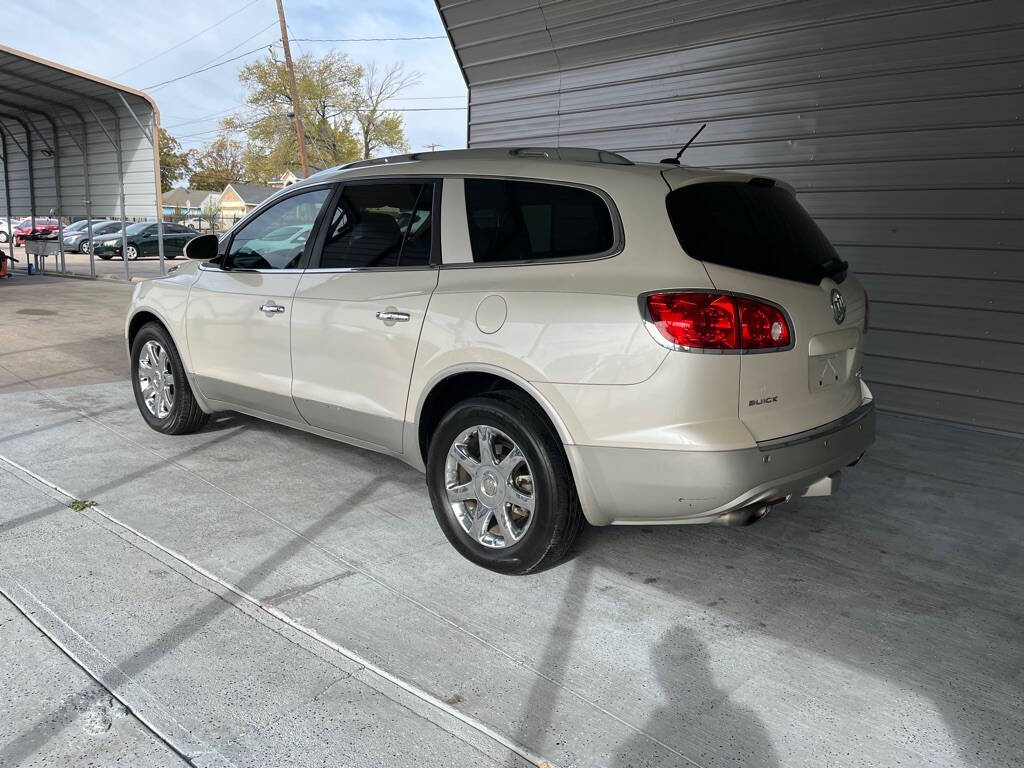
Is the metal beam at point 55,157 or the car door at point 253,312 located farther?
the metal beam at point 55,157

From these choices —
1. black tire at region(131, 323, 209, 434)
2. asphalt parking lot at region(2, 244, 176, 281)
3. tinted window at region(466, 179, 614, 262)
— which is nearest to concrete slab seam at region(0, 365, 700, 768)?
black tire at region(131, 323, 209, 434)

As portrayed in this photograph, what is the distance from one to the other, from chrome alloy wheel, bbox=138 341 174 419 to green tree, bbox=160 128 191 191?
266 feet

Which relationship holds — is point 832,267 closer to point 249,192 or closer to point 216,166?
point 249,192

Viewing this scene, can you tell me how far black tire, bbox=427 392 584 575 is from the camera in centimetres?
319

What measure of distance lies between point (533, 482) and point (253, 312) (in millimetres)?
2123

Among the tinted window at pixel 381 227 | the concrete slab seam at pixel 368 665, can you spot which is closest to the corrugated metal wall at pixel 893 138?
the tinted window at pixel 381 227

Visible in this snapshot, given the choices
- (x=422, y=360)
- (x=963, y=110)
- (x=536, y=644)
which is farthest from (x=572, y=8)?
(x=536, y=644)

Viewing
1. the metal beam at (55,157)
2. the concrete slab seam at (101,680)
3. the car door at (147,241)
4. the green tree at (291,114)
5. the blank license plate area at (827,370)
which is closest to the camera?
the concrete slab seam at (101,680)

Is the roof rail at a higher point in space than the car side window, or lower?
higher

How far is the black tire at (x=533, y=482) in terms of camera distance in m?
3.19

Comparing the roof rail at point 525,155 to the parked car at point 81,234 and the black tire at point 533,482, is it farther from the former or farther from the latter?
the parked car at point 81,234

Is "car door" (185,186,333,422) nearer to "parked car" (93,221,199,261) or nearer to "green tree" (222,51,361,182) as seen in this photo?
"parked car" (93,221,199,261)

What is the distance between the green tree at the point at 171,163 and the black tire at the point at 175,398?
80981mm

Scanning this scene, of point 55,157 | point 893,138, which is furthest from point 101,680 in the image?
point 55,157
